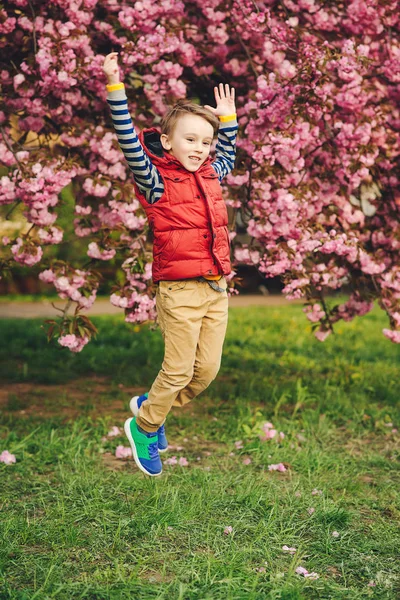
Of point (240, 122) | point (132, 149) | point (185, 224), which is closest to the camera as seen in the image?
point (132, 149)

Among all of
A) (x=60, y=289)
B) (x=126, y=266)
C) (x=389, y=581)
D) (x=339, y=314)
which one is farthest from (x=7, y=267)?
(x=389, y=581)

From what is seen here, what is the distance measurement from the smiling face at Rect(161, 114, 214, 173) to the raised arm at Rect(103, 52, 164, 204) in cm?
14

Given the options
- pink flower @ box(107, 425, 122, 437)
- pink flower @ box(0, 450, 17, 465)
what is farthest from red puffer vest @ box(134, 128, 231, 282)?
pink flower @ box(107, 425, 122, 437)

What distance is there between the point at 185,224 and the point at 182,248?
4.1 inches

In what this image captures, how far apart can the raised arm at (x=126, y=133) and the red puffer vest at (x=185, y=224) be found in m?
0.08

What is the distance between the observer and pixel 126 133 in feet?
10.5

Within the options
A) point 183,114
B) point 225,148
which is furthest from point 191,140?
point 225,148

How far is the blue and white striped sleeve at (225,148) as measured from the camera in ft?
12.2

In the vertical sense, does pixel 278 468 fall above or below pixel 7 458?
above

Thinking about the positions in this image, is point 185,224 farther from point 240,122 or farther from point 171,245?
point 240,122

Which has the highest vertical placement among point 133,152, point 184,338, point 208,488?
point 133,152

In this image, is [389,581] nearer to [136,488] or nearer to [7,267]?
[136,488]

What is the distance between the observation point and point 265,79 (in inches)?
176

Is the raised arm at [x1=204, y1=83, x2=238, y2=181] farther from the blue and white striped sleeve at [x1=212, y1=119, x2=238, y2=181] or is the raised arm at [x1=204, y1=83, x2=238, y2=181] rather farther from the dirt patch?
the dirt patch
